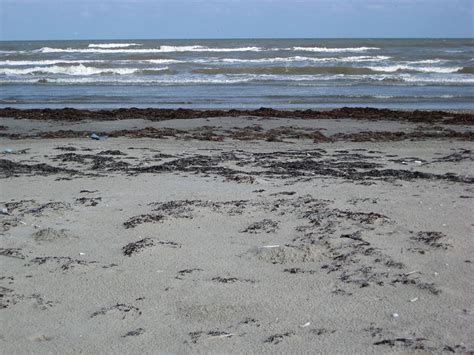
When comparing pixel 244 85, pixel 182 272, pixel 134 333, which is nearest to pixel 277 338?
pixel 134 333

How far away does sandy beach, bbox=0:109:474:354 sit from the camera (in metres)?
3.32

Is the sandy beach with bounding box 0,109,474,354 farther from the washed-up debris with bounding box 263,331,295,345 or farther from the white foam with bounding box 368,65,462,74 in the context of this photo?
the white foam with bounding box 368,65,462,74

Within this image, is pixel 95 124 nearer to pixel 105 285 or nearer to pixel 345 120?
pixel 345 120

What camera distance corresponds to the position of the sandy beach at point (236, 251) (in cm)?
332

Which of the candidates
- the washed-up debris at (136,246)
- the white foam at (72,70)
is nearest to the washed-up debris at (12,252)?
the washed-up debris at (136,246)

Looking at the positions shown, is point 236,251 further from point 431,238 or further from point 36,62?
point 36,62

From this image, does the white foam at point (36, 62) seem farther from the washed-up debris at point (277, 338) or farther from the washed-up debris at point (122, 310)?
the washed-up debris at point (277, 338)

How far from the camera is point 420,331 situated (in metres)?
3.27

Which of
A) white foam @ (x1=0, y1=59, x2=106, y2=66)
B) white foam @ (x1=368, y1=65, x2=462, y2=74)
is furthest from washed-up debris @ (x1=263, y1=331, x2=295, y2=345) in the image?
white foam @ (x1=0, y1=59, x2=106, y2=66)

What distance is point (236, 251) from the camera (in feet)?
14.8

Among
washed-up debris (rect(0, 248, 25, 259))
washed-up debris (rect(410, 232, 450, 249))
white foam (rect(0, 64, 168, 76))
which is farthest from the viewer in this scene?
white foam (rect(0, 64, 168, 76))

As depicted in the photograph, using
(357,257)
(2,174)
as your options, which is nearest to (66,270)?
(357,257)

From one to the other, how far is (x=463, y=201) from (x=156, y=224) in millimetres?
2920

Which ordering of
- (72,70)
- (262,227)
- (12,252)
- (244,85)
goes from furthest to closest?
(72,70)
(244,85)
(262,227)
(12,252)
